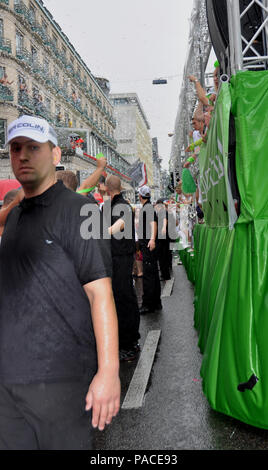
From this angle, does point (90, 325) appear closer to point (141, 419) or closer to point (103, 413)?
point (103, 413)

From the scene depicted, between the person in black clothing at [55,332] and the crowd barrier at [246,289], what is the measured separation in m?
1.35

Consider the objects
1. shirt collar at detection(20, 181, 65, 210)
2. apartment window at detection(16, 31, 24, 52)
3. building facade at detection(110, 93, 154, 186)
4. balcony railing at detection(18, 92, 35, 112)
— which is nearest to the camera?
shirt collar at detection(20, 181, 65, 210)

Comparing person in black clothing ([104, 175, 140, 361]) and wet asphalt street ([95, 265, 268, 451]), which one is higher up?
person in black clothing ([104, 175, 140, 361])

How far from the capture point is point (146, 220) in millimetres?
7312

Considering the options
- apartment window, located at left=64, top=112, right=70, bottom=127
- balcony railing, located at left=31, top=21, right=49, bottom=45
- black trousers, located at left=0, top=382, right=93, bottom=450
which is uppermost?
balcony railing, located at left=31, top=21, right=49, bottom=45

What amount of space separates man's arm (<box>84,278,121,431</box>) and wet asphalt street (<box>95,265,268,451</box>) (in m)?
1.32

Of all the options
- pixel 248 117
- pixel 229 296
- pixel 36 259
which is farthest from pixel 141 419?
pixel 248 117

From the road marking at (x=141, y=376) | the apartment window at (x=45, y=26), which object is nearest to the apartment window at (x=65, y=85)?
the apartment window at (x=45, y=26)

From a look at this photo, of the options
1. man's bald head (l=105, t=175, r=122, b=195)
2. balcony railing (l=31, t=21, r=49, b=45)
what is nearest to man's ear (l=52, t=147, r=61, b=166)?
man's bald head (l=105, t=175, r=122, b=195)

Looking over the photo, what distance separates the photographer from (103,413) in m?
1.62

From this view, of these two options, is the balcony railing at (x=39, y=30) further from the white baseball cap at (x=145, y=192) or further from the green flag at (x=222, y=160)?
the green flag at (x=222, y=160)

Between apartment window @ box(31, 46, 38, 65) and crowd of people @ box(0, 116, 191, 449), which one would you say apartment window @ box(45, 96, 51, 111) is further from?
crowd of people @ box(0, 116, 191, 449)

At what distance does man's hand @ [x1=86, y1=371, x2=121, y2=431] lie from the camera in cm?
161

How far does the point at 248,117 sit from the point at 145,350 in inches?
120
